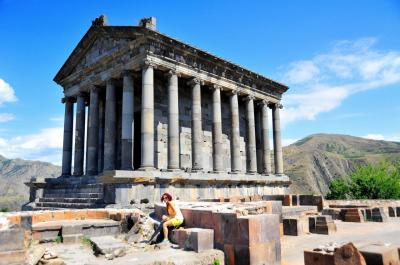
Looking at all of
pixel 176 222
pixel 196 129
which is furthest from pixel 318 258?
Answer: pixel 196 129

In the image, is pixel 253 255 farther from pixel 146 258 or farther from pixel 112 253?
pixel 112 253

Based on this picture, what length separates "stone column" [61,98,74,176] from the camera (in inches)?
910

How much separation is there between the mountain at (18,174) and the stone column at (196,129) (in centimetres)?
6964

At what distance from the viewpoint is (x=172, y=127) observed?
60.8 feet

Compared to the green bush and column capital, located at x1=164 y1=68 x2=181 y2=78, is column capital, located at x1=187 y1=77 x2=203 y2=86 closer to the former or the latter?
column capital, located at x1=164 y1=68 x2=181 y2=78

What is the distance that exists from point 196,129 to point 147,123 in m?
3.56

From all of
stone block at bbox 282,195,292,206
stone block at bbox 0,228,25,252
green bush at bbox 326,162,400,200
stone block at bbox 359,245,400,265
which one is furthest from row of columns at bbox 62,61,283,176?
stone block at bbox 359,245,400,265

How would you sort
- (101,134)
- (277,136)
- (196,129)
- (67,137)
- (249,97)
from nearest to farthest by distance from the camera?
1. (196,129)
2. (101,134)
3. (67,137)
4. (249,97)
5. (277,136)

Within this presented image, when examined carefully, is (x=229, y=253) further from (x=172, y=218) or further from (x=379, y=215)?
(x=379, y=215)

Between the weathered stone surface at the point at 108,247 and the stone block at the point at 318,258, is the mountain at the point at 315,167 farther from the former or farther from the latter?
the stone block at the point at 318,258

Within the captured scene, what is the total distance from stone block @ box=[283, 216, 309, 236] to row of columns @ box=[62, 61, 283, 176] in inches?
313

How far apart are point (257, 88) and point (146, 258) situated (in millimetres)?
21102

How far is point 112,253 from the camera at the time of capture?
666cm

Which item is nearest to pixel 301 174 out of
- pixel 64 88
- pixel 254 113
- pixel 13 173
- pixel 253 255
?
pixel 254 113
